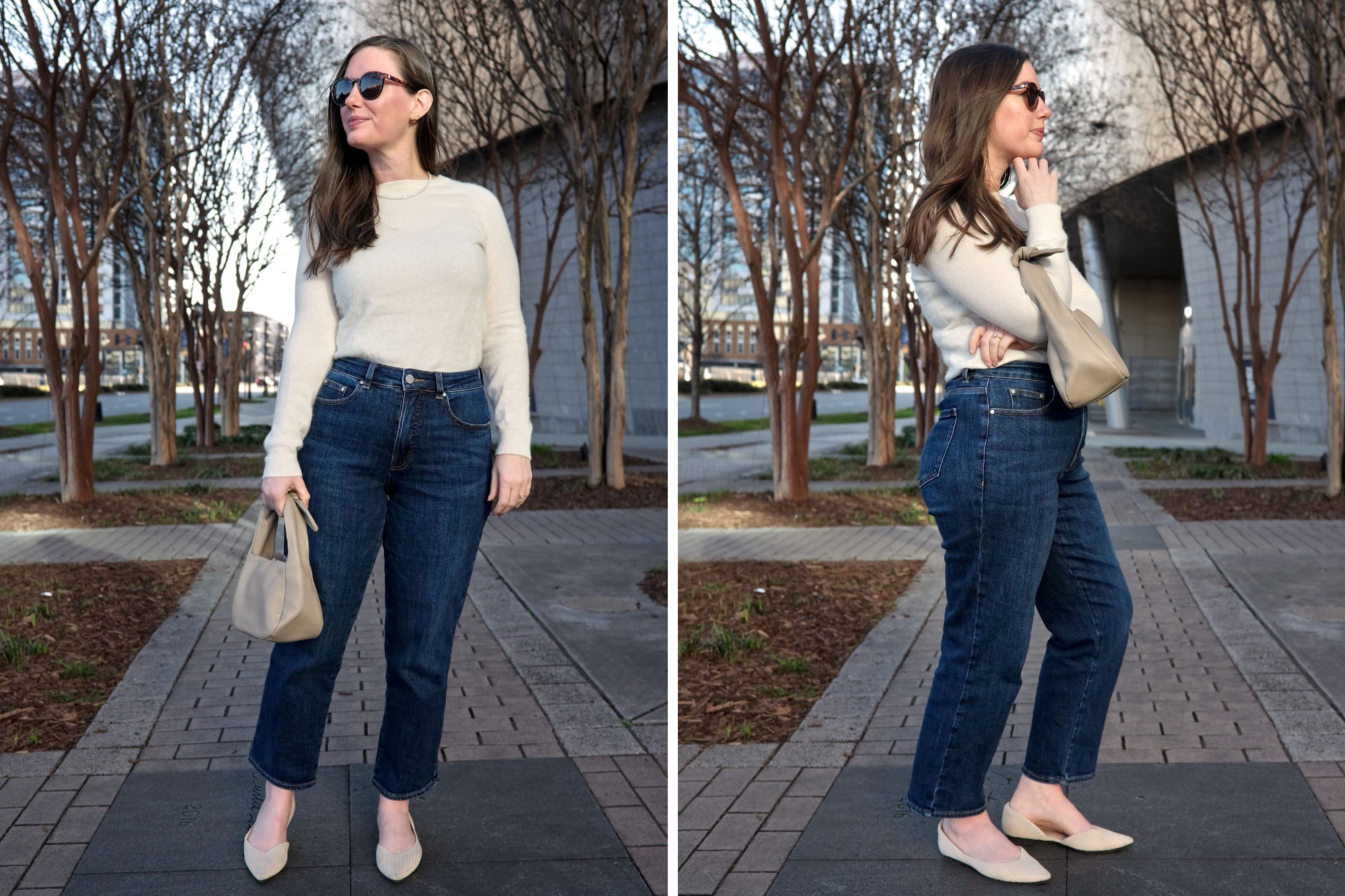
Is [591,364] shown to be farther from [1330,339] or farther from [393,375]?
[1330,339]

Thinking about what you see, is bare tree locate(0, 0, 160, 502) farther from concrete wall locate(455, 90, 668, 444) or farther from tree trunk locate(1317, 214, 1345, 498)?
tree trunk locate(1317, 214, 1345, 498)

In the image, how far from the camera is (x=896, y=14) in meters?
7.04

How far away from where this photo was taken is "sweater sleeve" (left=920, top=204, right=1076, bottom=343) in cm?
209

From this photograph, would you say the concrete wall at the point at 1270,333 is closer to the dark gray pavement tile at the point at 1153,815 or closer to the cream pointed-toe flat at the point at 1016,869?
the dark gray pavement tile at the point at 1153,815

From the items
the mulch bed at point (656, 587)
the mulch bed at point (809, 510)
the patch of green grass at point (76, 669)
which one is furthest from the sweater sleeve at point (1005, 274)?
the mulch bed at point (809, 510)

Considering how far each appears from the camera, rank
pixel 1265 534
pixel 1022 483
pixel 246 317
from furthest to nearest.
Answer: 1. pixel 1265 534
2. pixel 246 317
3. pixel 1022 483

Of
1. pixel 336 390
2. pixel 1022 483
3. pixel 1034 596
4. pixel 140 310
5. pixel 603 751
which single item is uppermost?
pixel 140 310

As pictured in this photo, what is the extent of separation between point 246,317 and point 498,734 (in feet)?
4.00

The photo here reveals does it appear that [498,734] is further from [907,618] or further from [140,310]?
[907,618]

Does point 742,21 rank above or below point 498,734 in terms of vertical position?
above

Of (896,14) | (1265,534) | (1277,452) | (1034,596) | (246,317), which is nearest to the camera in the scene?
(1034,596)

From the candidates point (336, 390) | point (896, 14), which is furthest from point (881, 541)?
point (336, 390)

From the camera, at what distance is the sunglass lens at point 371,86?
229 centimetres

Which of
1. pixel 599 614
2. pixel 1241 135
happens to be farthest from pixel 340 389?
pixel 1241 135
